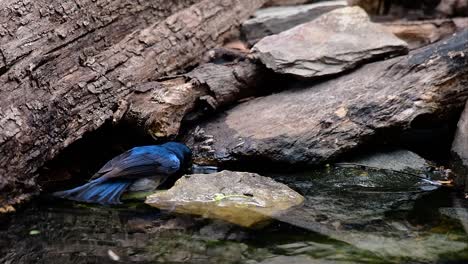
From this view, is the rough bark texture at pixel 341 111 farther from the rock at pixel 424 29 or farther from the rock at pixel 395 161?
the rock at pixel 424 29

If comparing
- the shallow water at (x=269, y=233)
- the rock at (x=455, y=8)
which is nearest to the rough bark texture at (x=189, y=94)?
the shallow water at (x=269, y=233)

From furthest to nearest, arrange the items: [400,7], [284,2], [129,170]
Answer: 1. [400,7]
2. [284,2]
3. [129,170]

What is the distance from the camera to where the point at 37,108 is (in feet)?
11.5

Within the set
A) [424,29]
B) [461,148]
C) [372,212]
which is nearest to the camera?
[372,212]

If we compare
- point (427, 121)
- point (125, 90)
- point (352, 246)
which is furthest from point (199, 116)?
point (352, 246)

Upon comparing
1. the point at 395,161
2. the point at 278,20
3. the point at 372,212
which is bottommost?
the point at 395,161

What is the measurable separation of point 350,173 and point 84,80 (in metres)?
1.81

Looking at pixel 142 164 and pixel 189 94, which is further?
pixel 189 94

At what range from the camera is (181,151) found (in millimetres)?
3861

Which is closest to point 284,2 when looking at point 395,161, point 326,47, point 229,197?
point 326,47

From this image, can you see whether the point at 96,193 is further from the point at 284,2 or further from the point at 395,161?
the point at 284,2

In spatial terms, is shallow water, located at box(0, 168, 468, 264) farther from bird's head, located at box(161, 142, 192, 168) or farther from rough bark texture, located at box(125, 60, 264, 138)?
rough bark texture, located at box(125, 60, 264, 138)

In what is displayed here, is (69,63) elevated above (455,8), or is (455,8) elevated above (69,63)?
(69,63)

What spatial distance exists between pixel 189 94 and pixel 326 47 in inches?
43.9
